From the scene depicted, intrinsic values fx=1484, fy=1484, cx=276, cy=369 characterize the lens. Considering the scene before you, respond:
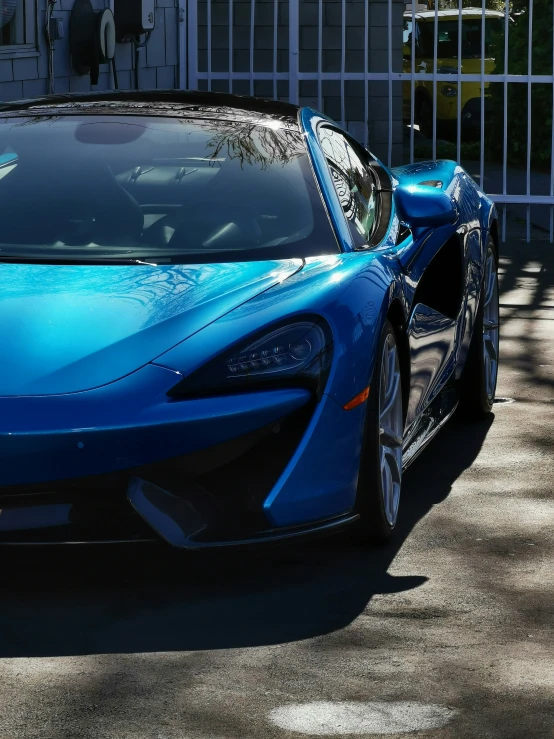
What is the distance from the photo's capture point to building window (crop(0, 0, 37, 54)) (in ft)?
32.8

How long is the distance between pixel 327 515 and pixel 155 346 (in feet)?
2.07

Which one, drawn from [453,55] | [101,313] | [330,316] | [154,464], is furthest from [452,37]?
[154,464]

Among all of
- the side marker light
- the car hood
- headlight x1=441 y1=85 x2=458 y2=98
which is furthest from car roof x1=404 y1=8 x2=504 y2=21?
the side marker light

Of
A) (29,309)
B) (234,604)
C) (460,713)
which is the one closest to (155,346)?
(29,309)

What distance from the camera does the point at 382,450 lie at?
4215 mm

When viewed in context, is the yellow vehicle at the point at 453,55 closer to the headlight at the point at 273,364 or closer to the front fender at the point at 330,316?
the front fender at the point at 330,316

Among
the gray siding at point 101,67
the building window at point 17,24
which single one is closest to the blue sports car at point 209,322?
the building window at point 17,24

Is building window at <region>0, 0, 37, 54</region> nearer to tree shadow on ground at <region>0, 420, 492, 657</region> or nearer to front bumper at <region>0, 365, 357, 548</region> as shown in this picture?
tree shadow on ground at <region>0, 420, 492, 657</region>

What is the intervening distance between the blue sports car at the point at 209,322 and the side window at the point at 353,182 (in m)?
0.02

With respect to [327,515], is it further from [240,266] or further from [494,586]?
[240,266]

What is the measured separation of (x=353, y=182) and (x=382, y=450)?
121 centimetres

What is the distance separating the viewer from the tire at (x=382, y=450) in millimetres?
4031

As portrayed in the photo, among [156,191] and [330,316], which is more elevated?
[156,191]

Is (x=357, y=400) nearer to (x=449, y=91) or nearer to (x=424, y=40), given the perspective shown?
(x=424, y=40)
